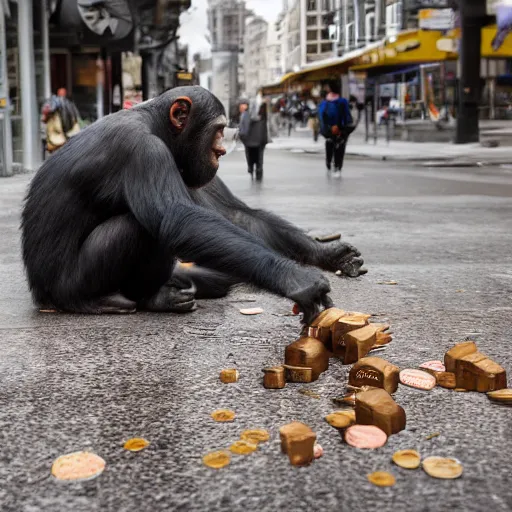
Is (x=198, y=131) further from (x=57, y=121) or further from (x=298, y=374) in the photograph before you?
(x=57, y=121)

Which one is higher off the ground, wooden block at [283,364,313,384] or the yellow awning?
the yellow awning

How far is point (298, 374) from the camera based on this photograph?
105 inches

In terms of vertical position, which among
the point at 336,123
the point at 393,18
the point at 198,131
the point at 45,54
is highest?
the point at 393,18

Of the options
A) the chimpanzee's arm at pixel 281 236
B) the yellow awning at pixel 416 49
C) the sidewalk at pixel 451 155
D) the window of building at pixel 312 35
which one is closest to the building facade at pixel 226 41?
the window of building at pixel 312 35

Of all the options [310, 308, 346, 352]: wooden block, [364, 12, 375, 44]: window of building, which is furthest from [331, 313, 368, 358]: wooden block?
[364, 12, 375, 44]: window of building

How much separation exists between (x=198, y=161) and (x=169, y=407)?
1.23m

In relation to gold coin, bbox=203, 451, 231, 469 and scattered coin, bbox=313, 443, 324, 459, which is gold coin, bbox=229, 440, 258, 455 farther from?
scattered coin, bbox=313, 443, 324, 459

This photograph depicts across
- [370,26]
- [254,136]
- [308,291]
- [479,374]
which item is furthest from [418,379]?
[370,26]

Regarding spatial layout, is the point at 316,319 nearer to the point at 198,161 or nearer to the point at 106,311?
the point at 198,161

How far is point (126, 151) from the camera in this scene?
3205 millimetres

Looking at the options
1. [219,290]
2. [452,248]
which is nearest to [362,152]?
[452,248]

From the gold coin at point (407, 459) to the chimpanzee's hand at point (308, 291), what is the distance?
0.73m

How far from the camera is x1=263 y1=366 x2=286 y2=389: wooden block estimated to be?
8.53ft

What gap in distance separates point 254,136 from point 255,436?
12.1 meters
